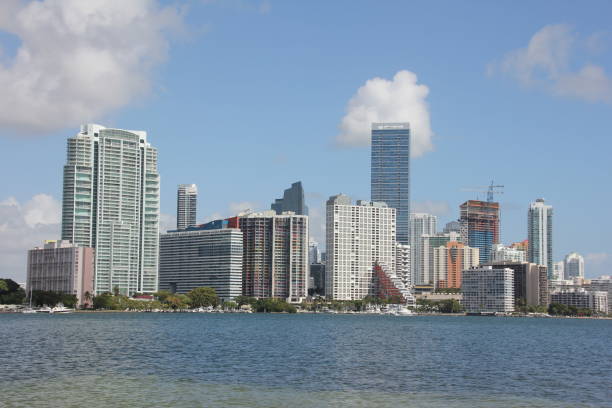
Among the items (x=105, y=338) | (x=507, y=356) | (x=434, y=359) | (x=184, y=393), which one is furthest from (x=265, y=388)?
(x=105, y=338)

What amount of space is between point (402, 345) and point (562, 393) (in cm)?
5493

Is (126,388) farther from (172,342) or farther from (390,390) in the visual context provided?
(172,342)

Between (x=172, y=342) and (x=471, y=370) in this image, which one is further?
(x=172, y=342)

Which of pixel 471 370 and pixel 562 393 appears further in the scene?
pixel 471 370

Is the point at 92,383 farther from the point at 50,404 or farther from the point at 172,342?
the point at 172,342

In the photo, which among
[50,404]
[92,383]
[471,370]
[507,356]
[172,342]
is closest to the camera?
[50,404]

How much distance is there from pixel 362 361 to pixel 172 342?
38823 mm

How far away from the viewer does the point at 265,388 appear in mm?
68250

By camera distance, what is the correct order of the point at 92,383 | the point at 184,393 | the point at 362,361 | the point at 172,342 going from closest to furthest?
the point at 184,393 < the point at 92,383 < the point at 362,361 < the point at 172,342

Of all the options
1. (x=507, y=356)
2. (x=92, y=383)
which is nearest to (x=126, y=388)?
(x=92, y=383)

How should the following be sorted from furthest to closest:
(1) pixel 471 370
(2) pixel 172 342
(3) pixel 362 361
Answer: (2) pixel 172 342, (3) pixel 362 361, (1) pixel 471 370

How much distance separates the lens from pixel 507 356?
109m

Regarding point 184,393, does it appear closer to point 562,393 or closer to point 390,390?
point 390,390

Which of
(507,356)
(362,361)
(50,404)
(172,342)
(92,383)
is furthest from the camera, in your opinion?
(172,342)
